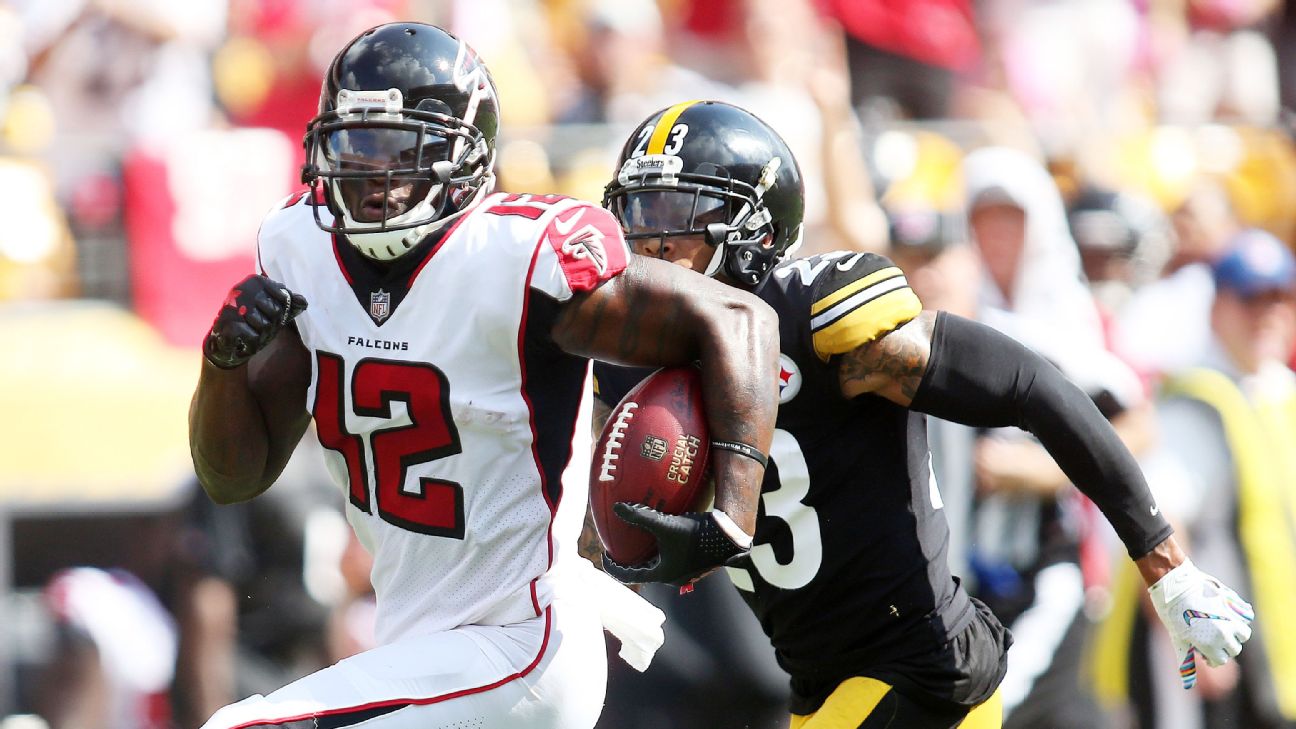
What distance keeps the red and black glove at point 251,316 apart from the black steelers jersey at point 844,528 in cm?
91

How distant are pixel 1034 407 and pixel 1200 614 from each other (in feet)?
1.81

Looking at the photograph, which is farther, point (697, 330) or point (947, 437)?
point (947, 437)

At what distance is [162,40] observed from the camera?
7352 millimetres

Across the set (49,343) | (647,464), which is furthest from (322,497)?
(647,464)

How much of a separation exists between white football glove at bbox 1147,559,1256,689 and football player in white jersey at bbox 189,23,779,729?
110cm

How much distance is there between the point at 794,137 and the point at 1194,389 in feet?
6.32

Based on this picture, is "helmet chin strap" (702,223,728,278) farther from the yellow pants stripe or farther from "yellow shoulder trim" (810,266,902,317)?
the yellow pants stripe

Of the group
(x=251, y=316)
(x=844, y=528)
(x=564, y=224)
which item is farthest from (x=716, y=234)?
(x=251, y=316)

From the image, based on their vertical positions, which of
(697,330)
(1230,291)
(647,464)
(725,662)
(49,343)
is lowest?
(725,662)

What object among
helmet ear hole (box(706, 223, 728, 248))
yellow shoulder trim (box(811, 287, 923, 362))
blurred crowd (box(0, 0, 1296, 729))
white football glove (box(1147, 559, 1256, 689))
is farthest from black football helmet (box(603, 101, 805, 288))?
blurred crowd (box(0, 0, 1296, 729))

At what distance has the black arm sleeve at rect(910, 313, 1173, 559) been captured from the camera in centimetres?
336

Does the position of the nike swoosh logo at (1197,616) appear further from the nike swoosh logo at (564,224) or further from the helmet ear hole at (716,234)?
the nike swoosh logo at (564,224)

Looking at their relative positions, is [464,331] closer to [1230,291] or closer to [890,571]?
[890,571]

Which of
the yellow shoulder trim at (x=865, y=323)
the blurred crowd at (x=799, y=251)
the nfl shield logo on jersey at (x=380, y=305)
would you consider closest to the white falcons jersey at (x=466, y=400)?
the nfl shield logo on jersey at (x=380, y=305)
